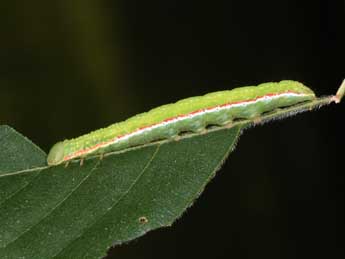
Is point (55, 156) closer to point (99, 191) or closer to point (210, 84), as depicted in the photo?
point (99, 191)

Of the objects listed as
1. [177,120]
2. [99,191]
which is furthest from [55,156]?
[177,120]

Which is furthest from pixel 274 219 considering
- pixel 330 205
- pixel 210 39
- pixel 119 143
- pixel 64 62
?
pixel 119 143

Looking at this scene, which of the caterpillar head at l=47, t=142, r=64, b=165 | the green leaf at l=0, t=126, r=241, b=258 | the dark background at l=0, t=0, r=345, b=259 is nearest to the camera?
the green leaf at l=0, t=126, r=241, b=258

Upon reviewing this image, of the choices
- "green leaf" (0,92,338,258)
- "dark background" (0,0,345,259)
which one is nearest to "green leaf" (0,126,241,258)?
"green leaf" (0,92,338,258)

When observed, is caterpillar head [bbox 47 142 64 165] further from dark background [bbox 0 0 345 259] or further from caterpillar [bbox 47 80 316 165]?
dark background [bbox 0 0 345 259]

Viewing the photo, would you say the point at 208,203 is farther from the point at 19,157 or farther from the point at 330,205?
the point at 19,157

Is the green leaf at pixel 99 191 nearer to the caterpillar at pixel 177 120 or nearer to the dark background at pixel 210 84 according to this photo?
the caterpillar at pixel 177 120

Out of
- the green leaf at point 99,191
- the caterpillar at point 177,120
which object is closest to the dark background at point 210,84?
the caterpillar at point 177,120
